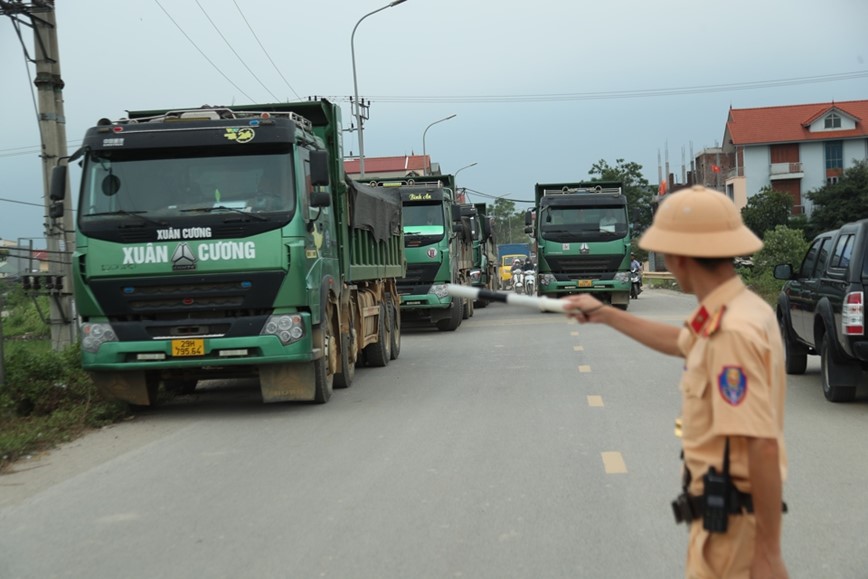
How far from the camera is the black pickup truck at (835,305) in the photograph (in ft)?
32.6

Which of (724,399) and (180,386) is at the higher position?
(724,399)

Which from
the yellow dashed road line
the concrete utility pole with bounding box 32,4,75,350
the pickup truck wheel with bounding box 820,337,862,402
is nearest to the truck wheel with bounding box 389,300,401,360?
the concrete utility pole with bounding box 32,4,75,350

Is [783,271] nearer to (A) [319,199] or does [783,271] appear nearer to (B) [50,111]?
(A) [319,199]

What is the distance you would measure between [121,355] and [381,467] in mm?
3988

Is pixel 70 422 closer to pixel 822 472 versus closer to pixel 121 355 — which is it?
pixel 121 355

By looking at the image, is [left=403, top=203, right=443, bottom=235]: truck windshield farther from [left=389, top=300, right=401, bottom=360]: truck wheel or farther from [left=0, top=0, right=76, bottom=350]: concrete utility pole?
[left=0, top=0, right=76, bottom=350]: concrete utility pole

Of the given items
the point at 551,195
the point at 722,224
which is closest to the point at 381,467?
the point at 722,224

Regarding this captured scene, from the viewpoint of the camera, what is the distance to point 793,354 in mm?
13344

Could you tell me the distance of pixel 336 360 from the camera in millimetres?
12391

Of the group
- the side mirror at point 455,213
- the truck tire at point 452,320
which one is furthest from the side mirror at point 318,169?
the side mirror at point 455,213

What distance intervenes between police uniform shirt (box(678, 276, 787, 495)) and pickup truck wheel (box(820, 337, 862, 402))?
8357 millimetres

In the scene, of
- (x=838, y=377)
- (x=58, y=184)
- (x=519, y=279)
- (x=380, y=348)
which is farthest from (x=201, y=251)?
(x=519, y=279)

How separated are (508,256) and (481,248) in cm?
3757

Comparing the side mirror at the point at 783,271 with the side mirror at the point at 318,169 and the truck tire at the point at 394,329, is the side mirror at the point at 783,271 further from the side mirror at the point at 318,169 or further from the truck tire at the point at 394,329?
the truck tire at the point at 394,329
